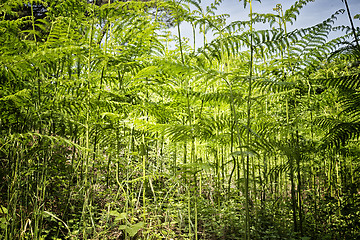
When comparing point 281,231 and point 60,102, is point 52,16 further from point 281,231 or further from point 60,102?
point 281,231

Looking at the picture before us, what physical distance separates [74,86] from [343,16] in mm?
1982

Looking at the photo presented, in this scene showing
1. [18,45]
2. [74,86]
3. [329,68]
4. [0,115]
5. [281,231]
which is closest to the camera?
[18,45]

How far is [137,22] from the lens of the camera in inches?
71.1

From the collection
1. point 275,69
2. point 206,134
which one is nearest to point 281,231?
point 206,134

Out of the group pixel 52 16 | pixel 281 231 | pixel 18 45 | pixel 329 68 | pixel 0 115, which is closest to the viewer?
pixel 18 45

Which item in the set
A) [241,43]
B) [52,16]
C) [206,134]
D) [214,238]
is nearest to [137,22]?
[52,16]

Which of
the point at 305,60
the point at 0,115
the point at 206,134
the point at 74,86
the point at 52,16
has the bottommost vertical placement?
the point at 206,134

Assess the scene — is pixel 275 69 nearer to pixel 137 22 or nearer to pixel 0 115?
pixel 137 22

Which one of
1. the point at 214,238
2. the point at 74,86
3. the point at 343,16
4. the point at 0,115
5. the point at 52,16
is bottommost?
the point at 214,238

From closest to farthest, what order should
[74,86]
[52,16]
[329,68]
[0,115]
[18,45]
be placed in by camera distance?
1. [18,45]
2. [0,115]
3. [74,86]
4. [52,16]
5. [329,68]

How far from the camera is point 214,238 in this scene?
2113 mm

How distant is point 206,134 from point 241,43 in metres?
0.69

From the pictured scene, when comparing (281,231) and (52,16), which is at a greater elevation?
(52,16)

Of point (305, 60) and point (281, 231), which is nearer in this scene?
point (305, 60)
